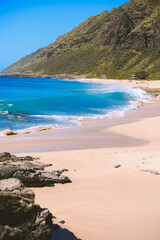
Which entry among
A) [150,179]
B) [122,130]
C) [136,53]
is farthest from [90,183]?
[136,53]

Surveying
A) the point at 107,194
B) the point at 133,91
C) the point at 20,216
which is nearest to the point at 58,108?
the point at 133,91

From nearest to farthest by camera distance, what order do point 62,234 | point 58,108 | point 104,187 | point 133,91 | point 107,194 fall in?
point 62,234
point 107,194
point 104,187
point 58,108
point 133,91

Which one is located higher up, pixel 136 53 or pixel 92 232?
pixel 136 53

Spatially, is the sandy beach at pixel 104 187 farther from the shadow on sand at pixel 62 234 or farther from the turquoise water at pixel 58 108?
the turquoise water at pixel 58 108

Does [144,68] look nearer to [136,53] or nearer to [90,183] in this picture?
[136,53]

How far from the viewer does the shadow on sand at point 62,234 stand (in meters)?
5.67

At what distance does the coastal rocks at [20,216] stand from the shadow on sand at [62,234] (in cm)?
63

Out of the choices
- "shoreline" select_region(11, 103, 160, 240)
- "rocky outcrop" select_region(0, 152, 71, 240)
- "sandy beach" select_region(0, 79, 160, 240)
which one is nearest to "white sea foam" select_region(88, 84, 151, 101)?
"sandy beach" select_region(0, 79, 160, 240)

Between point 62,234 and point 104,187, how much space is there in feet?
9.23

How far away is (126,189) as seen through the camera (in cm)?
813

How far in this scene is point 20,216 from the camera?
504 cm

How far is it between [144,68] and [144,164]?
15992cm

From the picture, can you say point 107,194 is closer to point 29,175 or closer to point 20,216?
point 29,175

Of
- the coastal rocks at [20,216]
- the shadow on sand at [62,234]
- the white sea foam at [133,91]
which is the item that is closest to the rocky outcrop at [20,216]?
the coastal rocks at [20,216]
